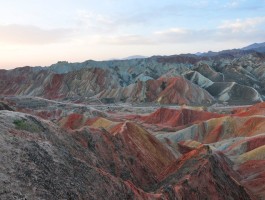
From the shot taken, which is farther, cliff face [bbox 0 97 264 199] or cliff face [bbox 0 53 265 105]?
cliff face [bbox 0 53 265 105]

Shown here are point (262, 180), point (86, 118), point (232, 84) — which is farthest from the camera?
point (232, 84)

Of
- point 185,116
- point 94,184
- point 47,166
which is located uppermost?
point 47,166

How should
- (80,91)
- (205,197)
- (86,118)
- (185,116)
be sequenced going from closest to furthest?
(205,197) → (86,118) → (185,116) → (80,91)

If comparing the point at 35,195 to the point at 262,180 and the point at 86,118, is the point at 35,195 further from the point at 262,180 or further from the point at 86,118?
the point at 86,118

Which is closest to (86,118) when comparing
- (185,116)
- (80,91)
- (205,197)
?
(185,116)

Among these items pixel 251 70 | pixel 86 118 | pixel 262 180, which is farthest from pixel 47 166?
pixel 251 70

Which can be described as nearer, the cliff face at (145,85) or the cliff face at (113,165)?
the cliff face at (113,165)

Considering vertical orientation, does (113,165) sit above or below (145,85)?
above

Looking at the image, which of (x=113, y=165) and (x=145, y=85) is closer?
(x=113, y=165)

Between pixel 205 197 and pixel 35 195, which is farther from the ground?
pixel 35 195

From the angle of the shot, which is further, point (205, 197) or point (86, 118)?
point (86, 118)
